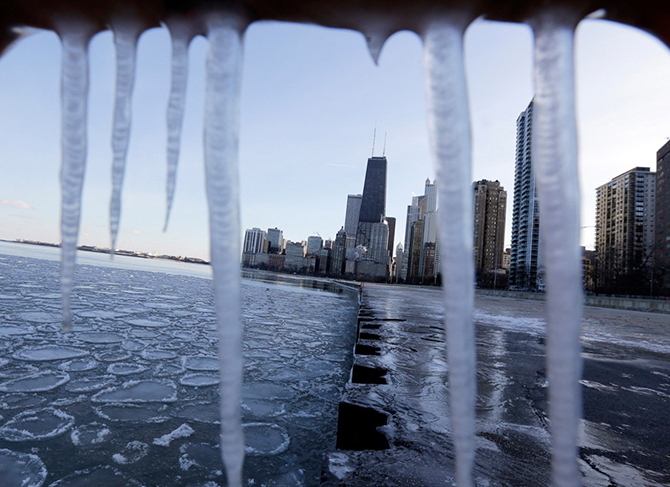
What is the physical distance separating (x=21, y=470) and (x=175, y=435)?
93 centimetres

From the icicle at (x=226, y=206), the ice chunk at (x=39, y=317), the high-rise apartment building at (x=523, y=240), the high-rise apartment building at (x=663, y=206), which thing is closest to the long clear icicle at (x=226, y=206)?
the icicle at (x=226, y=206)

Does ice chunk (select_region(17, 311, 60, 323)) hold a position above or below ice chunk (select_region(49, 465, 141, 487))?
below

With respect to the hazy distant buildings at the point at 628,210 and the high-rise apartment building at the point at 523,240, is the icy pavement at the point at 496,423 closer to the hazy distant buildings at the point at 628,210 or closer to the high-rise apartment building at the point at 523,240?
the high-rise apartment building at the point at 523,240

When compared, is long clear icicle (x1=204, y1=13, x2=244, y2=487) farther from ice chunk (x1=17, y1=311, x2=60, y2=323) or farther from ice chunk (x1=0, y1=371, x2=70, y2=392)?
ice chunk (x1=17, y1=311, x2=60, y2=323)

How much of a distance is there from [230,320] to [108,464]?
7.99 ft

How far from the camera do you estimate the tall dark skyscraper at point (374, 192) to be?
139000 mm

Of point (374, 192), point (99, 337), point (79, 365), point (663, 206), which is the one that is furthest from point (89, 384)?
point (374, 192)

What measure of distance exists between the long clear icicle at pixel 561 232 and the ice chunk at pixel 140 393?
11.9ft

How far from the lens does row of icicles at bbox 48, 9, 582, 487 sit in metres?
0.70

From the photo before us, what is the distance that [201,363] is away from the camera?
4.76 meters

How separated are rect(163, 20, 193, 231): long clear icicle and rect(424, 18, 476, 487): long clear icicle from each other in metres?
0.63

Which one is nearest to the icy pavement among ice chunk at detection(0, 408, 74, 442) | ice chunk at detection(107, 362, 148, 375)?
ice chunk at detection(0, 408, 74, 442)

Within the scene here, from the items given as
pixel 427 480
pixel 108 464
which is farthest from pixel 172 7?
pixel 108 464

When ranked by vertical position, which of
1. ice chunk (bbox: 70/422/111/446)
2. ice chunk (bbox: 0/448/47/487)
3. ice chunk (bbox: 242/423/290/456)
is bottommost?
ice chunk (bbox: 0/448/47/487)
